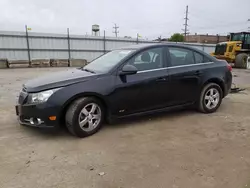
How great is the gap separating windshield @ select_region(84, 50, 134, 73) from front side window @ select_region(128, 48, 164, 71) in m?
0.21

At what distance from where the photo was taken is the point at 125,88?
3791mm

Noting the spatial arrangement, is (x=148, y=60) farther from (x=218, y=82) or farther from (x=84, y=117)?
(x=218, y=82)

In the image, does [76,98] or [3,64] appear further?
[3,64]

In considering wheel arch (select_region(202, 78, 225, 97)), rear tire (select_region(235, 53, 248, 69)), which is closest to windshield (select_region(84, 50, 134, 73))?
wheel arch (select_region(202, 78, 225, 97))

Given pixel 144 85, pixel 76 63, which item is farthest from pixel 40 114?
pixel 76 63

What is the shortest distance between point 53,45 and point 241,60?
15.5 m

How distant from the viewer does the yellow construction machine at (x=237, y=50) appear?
17031 mm

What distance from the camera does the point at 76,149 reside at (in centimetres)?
316

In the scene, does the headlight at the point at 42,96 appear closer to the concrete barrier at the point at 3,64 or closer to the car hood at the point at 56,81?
the car hood at the point at 56,81

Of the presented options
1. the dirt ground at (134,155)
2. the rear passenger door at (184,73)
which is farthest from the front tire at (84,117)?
the rear passenger door at (184,73)

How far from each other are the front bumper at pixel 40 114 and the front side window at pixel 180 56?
2.37m

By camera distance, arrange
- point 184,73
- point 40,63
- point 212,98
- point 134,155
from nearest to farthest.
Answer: point 134,155, point 184,73, point 212,98, point 40,63

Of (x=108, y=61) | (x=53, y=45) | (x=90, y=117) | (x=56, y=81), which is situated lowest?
(x=90, y=117)

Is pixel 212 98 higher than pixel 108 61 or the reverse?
the reverse
